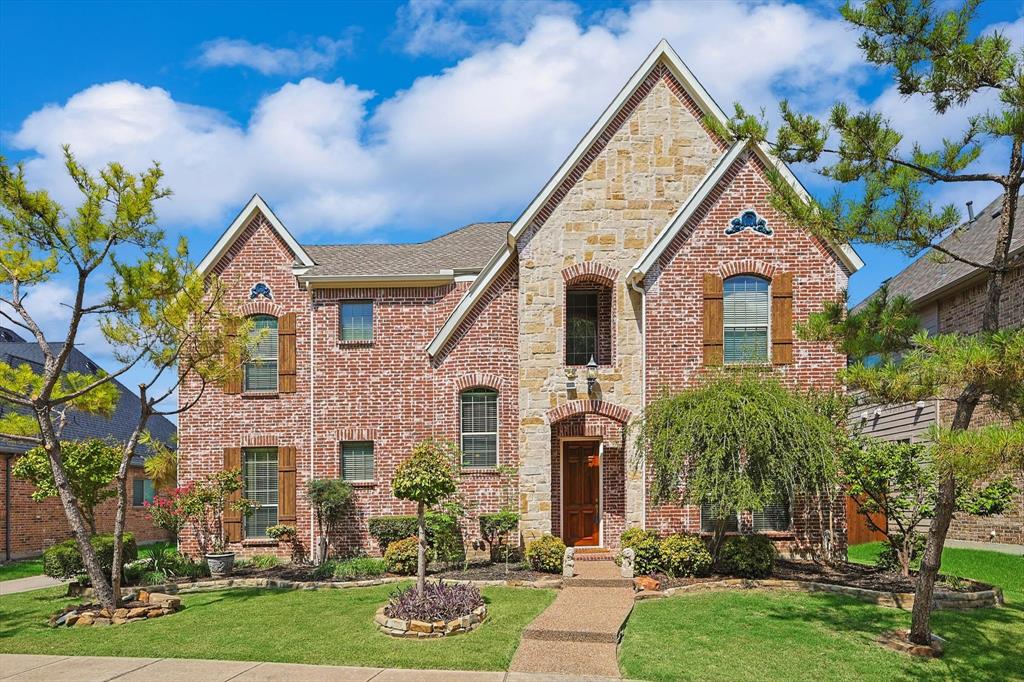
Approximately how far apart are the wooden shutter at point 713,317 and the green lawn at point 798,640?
192 inches

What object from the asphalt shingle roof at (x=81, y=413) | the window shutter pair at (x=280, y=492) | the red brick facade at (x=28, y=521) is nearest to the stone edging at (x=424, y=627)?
the window shutter pair at (x=280, y=492)

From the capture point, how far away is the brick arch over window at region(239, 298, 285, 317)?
62.1 feet

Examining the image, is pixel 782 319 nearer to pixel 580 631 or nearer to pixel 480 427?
pixel 480 427

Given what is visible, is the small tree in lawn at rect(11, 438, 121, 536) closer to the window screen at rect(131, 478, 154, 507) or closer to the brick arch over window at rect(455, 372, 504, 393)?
the brick arch over window at rect(455, 372, 504, 393)

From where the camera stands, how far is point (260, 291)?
1903 centimetres

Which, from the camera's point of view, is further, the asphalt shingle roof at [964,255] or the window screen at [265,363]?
the asphalt shingle roof at [964,255]

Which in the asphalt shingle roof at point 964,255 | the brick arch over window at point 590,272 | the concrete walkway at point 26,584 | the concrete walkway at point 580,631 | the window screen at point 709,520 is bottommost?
the concrete walkway at point 26,584

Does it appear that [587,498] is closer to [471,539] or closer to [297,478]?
[471,539]

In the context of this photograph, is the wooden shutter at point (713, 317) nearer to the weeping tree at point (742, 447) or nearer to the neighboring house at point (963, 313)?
the weeping tree at point (742, 447)

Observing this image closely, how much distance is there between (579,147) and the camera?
16.8 m

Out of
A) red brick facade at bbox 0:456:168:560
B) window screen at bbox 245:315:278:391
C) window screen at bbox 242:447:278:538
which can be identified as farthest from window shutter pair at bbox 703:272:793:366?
red brick facade at bbox 0:456:168:560

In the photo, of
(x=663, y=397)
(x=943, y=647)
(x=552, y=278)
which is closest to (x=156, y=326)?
(x=552, y=278)

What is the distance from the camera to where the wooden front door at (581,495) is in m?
16.9

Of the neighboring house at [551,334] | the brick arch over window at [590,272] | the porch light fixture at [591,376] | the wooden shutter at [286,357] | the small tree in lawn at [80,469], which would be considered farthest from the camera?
the wooden shutter at [286,357]
